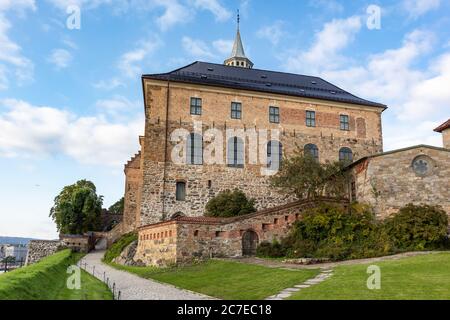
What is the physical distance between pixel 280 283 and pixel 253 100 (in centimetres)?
2298

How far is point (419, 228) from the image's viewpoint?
21547 millimetres

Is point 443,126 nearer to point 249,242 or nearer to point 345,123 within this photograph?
point 345,123

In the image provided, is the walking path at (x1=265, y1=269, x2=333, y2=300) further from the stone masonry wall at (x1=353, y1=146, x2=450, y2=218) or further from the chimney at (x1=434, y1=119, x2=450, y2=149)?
the chimney at (x1=434, y1=119, x2=450, y2=149)

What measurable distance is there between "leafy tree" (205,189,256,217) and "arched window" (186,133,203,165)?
3.61 m

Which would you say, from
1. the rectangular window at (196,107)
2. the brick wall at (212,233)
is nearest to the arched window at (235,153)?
the rectangular window at (196,107)

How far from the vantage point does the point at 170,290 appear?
14.2 m

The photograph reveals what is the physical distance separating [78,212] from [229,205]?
1010 inches

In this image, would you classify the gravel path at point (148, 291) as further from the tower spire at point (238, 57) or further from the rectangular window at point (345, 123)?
the tower spire at point (238, 57)

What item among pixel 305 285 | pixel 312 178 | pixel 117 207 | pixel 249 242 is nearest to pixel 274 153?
pixel 312 178

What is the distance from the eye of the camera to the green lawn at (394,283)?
412 inches

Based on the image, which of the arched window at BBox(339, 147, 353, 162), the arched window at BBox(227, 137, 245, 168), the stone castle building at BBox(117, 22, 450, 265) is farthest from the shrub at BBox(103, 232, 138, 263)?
the arched window at BBox(339, 147, 353, 162)

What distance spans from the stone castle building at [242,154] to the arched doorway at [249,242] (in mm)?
56

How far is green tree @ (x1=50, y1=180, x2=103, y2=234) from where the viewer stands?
47.4 meters
